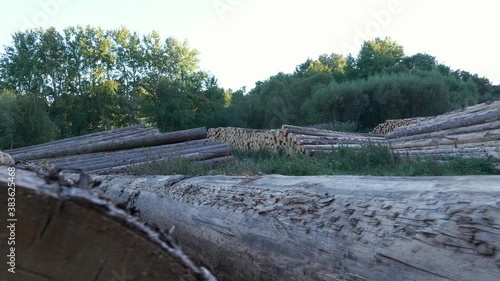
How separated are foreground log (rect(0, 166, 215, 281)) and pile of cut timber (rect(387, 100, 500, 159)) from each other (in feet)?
20.2

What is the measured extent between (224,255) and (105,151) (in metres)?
8.76

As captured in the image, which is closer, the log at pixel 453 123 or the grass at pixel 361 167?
the grass at pixel 361 167

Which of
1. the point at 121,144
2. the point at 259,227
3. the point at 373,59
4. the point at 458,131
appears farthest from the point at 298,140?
the point at 373,59

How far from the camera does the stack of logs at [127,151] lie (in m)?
9.32

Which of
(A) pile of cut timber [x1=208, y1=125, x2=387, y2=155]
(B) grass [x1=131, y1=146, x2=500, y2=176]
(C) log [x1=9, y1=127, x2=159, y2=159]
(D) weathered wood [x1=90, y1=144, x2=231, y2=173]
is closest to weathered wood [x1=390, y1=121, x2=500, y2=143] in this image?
(A) pile of cut timber [x1=208, y1=125, x2=387, y2=155]

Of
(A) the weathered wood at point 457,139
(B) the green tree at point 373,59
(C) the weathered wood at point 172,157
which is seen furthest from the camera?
(B) the green tree at point 373,59

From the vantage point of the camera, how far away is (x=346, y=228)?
221 centimetres

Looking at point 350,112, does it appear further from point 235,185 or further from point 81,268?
point 81,268

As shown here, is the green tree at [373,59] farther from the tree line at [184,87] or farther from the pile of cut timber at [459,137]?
the pile of cut timber at [459,137]

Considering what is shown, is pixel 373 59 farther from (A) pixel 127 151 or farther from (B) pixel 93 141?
(A) pixel 127 151

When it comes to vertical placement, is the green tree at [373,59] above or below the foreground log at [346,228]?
above

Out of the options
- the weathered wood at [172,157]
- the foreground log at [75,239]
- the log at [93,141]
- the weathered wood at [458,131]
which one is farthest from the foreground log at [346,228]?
the log at [93,141]

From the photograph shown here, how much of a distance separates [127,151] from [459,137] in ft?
23.3

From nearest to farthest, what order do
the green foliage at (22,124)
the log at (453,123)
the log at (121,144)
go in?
the log at (453,123), the log at (121,144), the green foliage at (22,124)
